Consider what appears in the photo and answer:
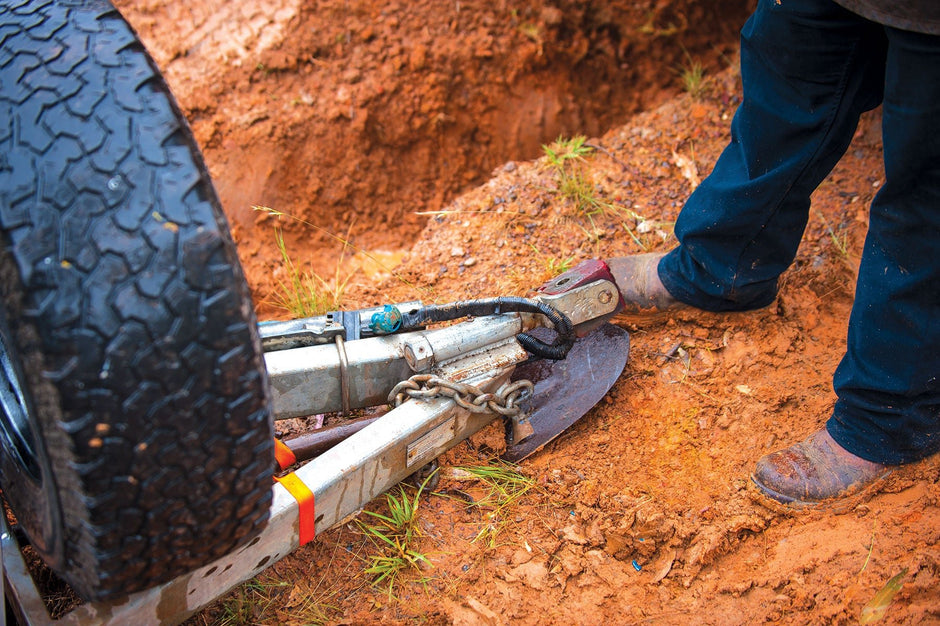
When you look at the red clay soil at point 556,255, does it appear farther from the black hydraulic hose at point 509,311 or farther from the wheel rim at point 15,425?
the wheel rim at point 15,425

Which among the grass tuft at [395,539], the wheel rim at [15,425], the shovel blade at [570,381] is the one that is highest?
the wheel rim at [15,425]

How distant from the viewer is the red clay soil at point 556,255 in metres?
1.96

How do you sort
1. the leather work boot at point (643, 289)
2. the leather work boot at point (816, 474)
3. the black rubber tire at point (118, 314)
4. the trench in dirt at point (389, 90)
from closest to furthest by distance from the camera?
the black rubber tire at point (118, 314) < the leather work boot at point (816, 474) < the leather work boot at point (643, 289) < the trench in dirt at point (389, 90)

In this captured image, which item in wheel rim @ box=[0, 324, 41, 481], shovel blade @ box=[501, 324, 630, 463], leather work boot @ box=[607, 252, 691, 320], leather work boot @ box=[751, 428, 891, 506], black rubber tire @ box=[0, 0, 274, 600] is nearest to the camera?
black rubber tire @ box=[0, 0, 274, 600]

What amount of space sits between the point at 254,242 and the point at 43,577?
1813 millimetres

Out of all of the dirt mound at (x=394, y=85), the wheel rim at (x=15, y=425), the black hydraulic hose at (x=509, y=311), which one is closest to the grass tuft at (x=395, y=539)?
the black hydraulic hose at (x=509, y=311)

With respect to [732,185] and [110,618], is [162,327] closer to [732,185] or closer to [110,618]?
[110,618]

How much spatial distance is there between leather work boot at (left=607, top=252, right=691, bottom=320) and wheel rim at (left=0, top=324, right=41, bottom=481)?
5.86 feet

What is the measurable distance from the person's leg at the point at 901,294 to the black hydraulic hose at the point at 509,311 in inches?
31.4

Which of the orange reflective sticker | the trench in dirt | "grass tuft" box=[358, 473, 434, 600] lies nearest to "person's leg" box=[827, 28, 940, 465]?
"grass tuft" box=[358, 473, 434, 600]

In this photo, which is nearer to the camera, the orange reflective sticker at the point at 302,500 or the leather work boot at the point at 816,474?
the orange reflective sticker at the point at 302,500

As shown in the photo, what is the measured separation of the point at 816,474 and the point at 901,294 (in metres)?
0.57

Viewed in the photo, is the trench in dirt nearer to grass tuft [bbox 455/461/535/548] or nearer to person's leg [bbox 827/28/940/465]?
grass tuft [bbox 455/461/535/548]

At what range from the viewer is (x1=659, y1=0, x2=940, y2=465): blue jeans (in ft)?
5.69
